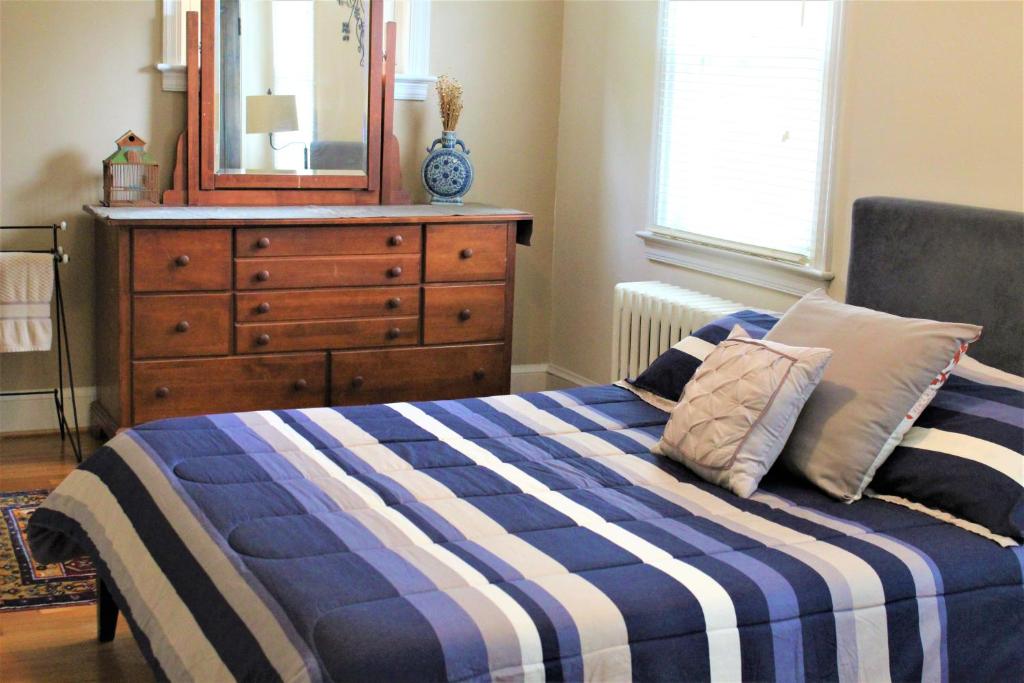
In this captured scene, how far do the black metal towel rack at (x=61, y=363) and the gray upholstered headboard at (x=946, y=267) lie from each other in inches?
103

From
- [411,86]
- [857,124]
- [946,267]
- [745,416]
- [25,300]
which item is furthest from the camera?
[411,86]

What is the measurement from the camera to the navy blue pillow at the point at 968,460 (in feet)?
8.10

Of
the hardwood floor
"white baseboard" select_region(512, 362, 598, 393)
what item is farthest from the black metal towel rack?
"white baseboard" select_region(512, 362, 598, 393)

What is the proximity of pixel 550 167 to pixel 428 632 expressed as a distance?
11.8 ft

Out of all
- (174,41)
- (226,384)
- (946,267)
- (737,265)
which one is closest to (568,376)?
(737,265)

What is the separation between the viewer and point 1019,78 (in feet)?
10.2

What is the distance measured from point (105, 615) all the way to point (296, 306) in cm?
161

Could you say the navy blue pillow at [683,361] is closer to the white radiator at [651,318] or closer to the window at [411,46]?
the white radiator at [651,318]

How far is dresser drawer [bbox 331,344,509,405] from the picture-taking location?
441cm

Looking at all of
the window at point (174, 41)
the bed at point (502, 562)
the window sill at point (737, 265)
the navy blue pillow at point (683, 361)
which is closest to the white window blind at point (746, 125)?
the window sill at point (737, 265)

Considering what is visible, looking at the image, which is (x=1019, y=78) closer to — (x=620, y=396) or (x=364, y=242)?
(x=620, y=396)

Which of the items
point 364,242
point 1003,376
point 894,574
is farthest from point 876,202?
point 364,242

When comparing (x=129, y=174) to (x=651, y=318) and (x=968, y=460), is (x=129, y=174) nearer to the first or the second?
(x=651, y=318)

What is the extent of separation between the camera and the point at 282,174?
463 cm
